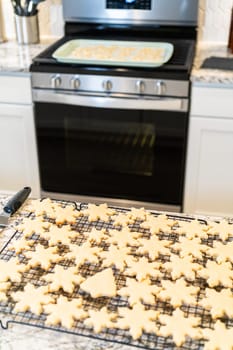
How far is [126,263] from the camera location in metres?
1.01

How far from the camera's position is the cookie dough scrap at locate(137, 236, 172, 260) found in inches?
40.9

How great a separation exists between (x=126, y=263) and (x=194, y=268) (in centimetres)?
15

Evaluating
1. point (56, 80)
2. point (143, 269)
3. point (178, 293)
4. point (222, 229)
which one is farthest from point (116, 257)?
point (56, 80)

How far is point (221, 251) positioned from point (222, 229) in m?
0.10

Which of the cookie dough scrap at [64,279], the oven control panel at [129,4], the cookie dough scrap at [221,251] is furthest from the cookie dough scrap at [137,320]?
the oven control panel at [129,4]

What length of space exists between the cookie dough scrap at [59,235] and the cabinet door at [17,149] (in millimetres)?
1299

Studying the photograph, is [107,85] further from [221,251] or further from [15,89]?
[221,251]

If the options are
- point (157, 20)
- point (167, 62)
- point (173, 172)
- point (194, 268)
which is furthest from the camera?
point (157, 20)

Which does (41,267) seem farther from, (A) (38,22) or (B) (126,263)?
(A) (38,22)

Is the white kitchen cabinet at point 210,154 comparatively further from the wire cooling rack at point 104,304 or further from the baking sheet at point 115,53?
the wire cooling rack at point 104,304

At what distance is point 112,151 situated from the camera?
7.60 feet

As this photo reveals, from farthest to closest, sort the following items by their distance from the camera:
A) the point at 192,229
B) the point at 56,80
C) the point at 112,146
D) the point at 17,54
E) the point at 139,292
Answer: the point at 17,54 < the point at 112,146 < the point at 56,80 < the point at 192,229 < the point at 139,292

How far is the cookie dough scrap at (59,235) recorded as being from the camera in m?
1.09

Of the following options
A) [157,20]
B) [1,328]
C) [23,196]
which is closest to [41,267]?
[1,328]
